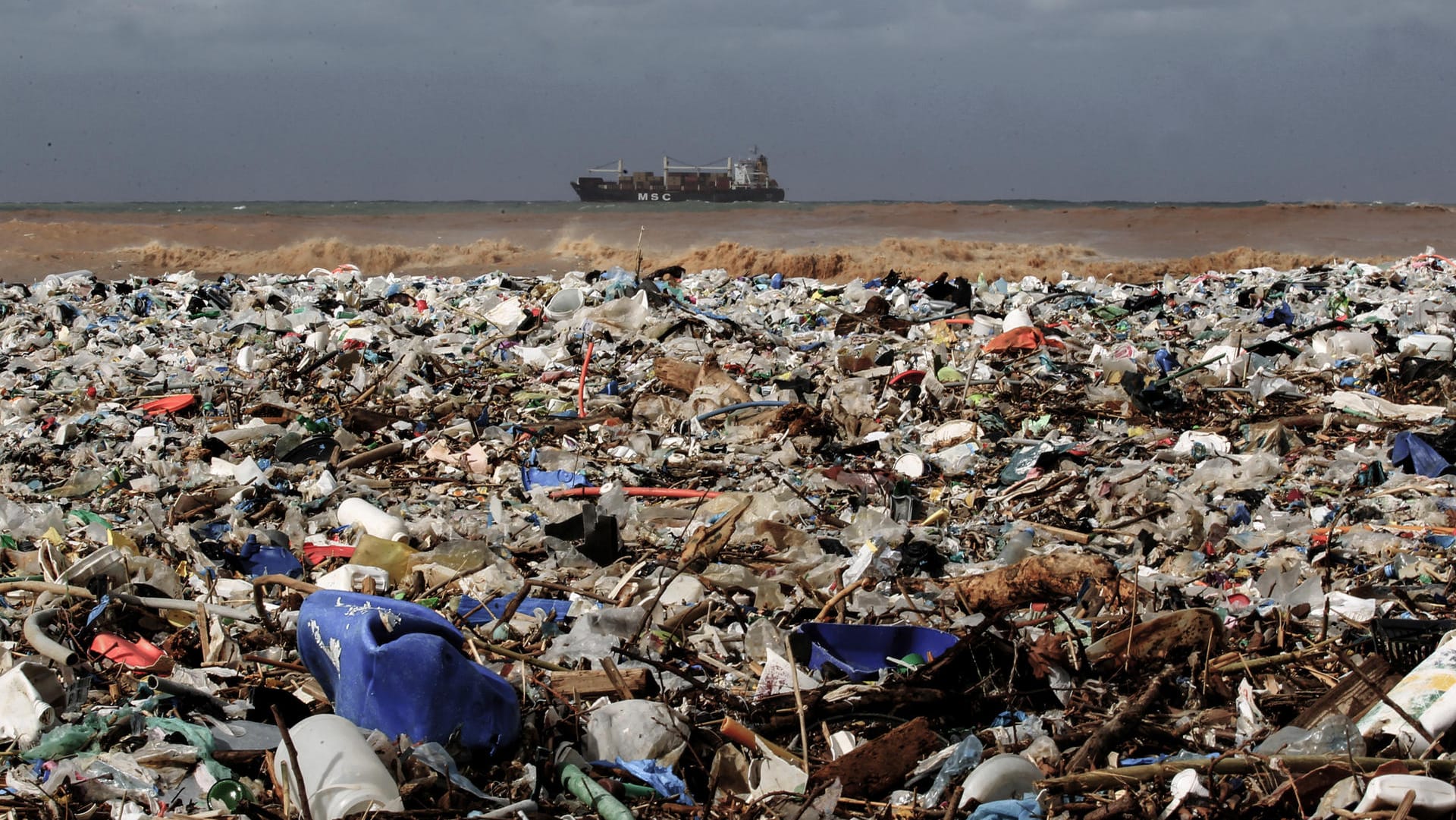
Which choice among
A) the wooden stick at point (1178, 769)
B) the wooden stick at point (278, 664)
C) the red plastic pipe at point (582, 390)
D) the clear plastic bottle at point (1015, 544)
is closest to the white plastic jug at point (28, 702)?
the wooden stick at point (278, 664)

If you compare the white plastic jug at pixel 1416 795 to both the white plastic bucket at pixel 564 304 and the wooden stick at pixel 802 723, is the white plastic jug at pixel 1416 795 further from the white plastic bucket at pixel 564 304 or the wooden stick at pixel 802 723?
the white plastic bucket at pixel 564 304

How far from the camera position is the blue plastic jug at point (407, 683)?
220cm

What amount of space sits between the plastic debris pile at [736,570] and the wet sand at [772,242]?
9625 mm

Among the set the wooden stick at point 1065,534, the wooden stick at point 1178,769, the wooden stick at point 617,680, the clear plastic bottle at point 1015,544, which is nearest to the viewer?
the wooden stick at point 1178,769

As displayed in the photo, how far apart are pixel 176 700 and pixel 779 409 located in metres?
3.39

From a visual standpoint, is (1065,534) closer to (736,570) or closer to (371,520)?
(736,570)

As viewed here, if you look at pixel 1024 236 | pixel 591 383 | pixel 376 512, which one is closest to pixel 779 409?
pixel 591 383

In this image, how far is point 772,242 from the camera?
2400 centimetres

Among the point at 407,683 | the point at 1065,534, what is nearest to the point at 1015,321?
the point at 1065,534

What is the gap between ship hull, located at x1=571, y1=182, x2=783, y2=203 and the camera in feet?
165

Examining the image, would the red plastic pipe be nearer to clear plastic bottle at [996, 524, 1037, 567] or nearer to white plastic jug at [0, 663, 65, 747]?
clear plastic bottle at [996, 524, 1037, 567]

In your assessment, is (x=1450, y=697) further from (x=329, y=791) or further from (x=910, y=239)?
(x=910, y=239)

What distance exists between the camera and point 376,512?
4.06 meters

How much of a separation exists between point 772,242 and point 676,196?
88.6 feet
